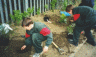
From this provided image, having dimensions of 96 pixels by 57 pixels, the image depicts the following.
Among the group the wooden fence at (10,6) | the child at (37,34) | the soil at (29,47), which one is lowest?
the soil at (29,47)

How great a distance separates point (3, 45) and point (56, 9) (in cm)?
381

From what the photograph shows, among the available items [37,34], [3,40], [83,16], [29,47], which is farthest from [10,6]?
[83,16]

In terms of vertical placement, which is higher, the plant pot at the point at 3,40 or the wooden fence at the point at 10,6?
the wooden fence at the point at 10,6

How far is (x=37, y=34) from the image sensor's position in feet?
8.68

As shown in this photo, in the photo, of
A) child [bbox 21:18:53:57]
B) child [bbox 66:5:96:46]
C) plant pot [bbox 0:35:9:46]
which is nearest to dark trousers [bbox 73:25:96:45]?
child [bbox 66:5:96:46]

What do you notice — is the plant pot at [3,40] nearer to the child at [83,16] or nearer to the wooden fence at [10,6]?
the wooden fence at [10,6]

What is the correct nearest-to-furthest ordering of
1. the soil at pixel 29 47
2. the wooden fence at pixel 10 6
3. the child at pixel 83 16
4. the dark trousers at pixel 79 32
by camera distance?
the soil at pixel 29 47 < the child at pixel 83 16 < the dark trousers at pixel 79 32 < the wooden fence at pixel 10 6

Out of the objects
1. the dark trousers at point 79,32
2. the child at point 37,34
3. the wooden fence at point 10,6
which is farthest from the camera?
the wooden fence at point 10,6

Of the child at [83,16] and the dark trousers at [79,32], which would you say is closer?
the child at [83,16]

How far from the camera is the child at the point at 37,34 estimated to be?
2381mm

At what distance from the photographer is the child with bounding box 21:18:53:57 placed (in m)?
2.38

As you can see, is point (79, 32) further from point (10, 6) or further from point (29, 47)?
point (10, 6)

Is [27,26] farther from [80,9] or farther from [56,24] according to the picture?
[56,24]

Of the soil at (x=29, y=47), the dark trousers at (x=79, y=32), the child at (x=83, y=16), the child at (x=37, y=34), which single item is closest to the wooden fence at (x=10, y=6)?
the soil at (x=29, y=47)
